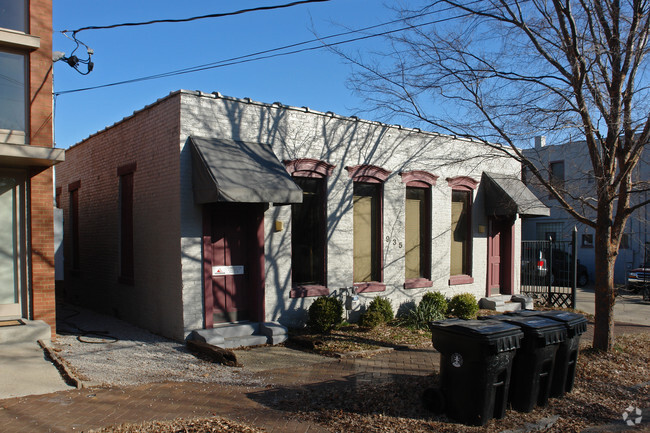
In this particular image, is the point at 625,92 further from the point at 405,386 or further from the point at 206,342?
the point at 206,342

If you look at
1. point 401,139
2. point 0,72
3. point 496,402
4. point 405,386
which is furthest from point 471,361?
point 0,72

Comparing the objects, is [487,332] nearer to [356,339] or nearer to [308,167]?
[356,339]

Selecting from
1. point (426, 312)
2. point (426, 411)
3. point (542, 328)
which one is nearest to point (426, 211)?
point (426, 312)

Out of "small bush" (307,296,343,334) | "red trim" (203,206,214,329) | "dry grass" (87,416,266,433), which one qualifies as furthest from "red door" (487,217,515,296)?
"dry grass" (87,416,266,433)

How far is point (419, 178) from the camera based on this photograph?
12.8 m

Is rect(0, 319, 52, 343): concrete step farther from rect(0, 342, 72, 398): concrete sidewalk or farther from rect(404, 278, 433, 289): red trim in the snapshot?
rect(404, 278, 433, 289): red trim

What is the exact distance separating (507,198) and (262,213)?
7.08 meters

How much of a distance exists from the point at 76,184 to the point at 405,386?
430 inches

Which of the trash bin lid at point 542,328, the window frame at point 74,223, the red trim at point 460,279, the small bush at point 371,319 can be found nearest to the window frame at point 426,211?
the red trim at point 460,279

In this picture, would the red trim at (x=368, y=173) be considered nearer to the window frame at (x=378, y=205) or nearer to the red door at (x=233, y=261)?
the window frame at (x=378, y=205)

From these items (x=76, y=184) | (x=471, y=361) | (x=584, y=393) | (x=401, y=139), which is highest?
(x=401, y=139)

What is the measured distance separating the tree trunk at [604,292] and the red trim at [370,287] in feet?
14.5

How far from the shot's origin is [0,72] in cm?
873

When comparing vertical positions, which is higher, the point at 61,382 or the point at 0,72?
the point at 0,72
